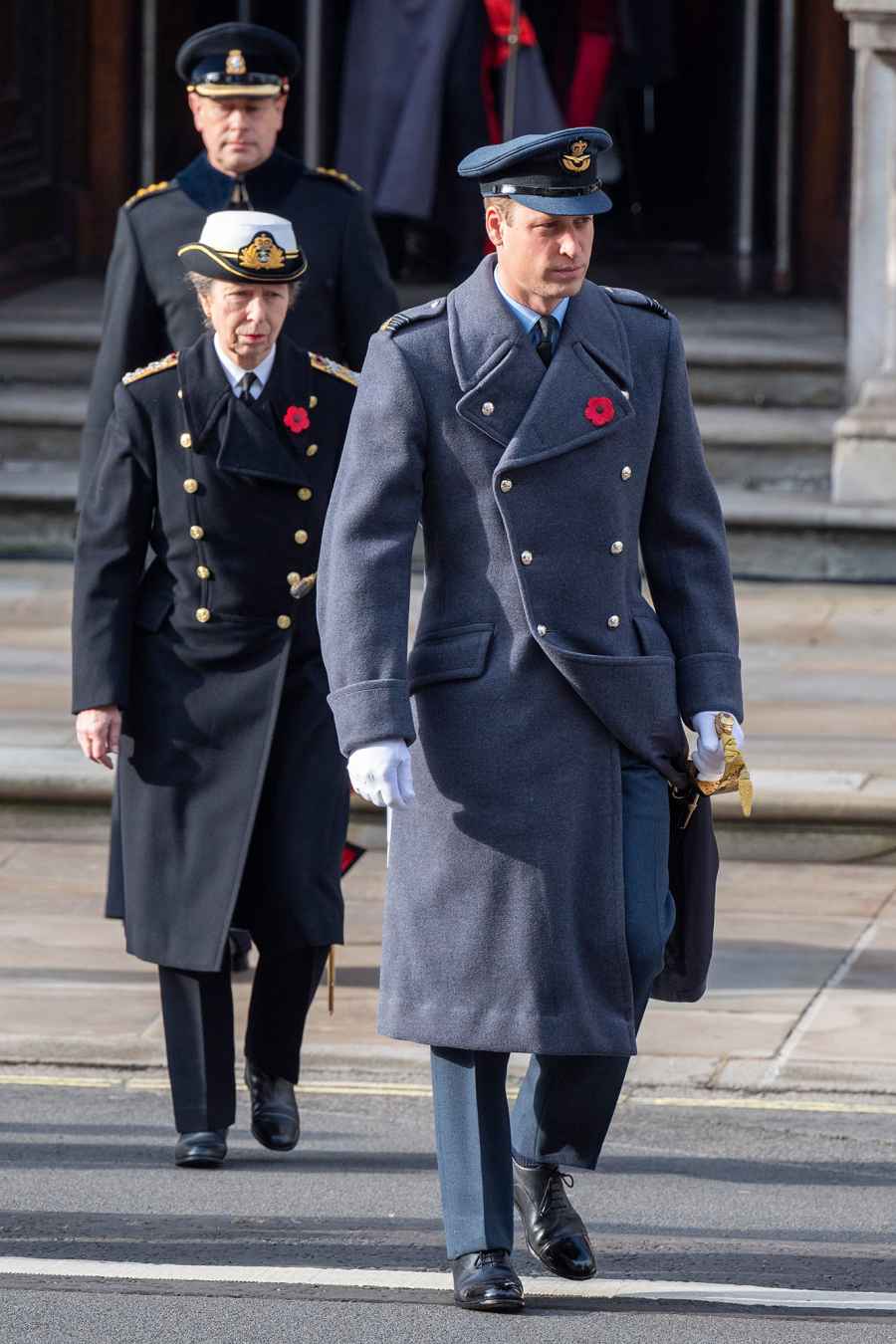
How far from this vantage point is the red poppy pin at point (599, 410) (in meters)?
4.59

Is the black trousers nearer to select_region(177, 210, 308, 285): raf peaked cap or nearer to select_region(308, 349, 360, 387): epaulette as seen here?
select_region(308, 349, 360, 387): epaulette

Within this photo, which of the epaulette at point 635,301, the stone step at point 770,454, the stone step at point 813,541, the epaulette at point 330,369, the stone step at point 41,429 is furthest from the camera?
the stone step at point 41,429

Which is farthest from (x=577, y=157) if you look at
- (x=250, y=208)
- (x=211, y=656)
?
(x=250, y=208)

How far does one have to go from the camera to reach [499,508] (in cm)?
455

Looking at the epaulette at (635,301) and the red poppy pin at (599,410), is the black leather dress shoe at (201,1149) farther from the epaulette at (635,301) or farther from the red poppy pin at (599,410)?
the epaulette at (635,301)

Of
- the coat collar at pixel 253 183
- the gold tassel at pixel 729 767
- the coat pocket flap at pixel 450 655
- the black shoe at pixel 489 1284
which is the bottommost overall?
the black shoe at pixel 489 1284

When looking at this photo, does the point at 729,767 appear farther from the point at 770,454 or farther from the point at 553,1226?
the point at 770,454

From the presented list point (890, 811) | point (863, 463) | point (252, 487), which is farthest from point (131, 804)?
point (863, 463)

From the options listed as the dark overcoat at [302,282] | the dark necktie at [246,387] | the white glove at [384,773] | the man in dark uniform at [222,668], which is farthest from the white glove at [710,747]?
the dark overcoat at [302,282]

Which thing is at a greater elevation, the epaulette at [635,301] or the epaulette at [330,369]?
the epaulette at [635,301]

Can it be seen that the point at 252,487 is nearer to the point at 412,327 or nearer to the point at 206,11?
the point at 412,327

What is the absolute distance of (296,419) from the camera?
567 centimetres

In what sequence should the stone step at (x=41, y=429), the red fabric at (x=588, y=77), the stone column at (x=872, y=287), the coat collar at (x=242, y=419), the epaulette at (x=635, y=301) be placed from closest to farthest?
the epaulette at (x=635, y=301), the coat collar at (x=242, y=419), the stone column at (x=872, y=287), the stone step at (x=41, y=429), the red fabric at (x=588, y=77)

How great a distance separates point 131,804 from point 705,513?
4.75 feet
